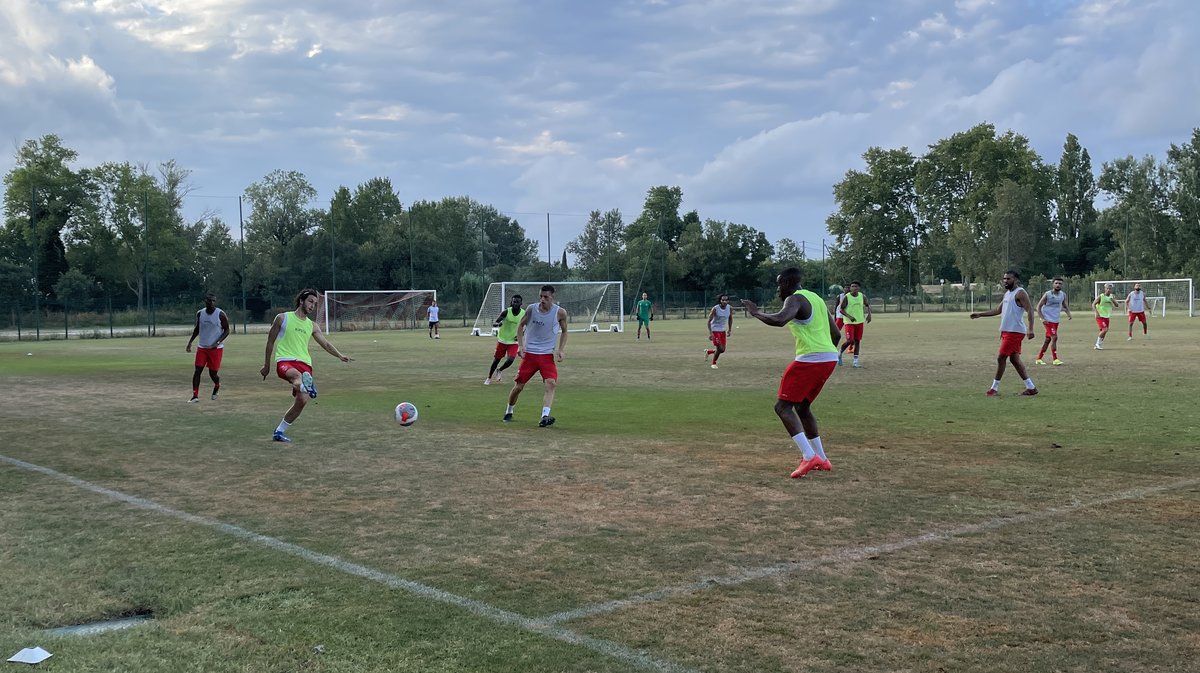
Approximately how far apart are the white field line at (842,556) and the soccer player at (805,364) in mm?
2346

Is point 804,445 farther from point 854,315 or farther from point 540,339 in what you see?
point 854,315

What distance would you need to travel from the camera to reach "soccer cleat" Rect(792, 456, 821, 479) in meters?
9.06

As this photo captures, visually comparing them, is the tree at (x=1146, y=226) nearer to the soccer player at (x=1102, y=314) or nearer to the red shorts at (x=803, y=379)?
the soccer player at (x=1102, y=314)

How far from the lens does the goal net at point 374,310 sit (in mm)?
58000

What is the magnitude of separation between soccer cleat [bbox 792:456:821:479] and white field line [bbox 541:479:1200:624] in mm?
2123

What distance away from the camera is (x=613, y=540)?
266 inches

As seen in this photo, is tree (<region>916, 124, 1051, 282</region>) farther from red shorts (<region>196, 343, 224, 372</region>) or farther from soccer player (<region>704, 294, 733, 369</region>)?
red shorts (<region>196, 343, 224, 372</region>)

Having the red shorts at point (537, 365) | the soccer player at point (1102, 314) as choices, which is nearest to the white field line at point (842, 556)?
the red shorts at point (537, 365)

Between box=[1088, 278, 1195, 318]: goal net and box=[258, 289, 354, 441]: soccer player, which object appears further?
box=[1088, 278, 1195, 318]: goal net

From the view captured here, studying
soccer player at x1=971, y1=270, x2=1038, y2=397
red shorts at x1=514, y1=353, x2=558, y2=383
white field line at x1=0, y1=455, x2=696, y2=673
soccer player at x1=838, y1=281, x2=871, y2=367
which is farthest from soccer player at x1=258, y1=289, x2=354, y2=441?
soccer player at x1=838, y1=281, x2=871, y2=367

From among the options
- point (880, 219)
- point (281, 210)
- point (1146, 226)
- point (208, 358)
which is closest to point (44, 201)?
point (281, 210)

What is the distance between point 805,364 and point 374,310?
53080mm

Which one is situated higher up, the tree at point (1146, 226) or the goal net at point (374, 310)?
the tree at point (1146, 226)

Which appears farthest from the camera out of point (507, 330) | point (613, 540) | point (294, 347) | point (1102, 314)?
point (1102, 314)
